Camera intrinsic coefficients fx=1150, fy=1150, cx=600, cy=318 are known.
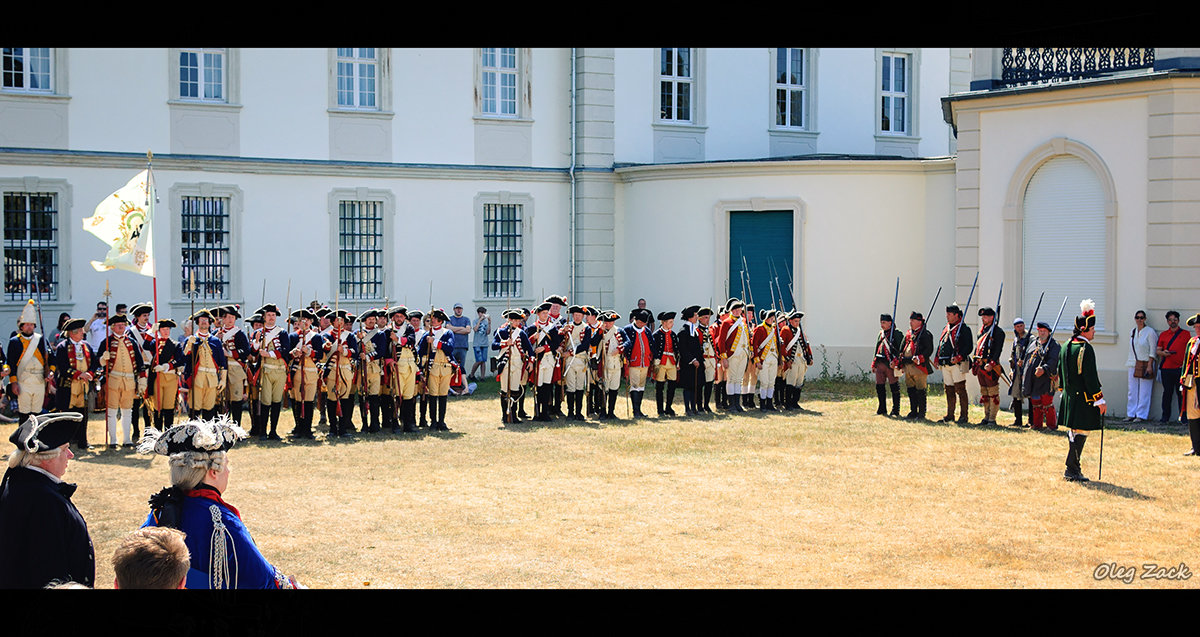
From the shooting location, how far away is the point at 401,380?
54.3 feet

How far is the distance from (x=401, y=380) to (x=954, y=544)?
8957mm

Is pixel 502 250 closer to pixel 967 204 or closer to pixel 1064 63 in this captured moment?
pixel 967 204

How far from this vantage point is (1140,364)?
672 inches

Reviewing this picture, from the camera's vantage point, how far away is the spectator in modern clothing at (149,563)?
4.30 m

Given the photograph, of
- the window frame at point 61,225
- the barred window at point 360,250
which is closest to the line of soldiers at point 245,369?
the window frame at point 61,225

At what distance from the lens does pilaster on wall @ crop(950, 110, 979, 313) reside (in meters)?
19.4

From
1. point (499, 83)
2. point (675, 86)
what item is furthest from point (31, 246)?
point (675, 86)

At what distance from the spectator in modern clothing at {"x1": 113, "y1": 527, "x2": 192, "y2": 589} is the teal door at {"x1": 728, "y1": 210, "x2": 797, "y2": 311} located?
66.4 feet

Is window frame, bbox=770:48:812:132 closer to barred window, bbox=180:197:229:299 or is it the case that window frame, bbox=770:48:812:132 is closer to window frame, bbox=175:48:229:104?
window frame, bbox=175:48:229:104

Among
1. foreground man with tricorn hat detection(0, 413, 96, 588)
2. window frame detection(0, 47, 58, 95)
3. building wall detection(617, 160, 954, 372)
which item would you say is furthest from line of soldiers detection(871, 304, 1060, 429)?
window frame detection(0, 47, 58, 95)

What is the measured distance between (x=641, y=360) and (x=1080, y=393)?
752 cm

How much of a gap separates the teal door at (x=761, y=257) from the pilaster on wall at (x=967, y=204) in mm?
4946
